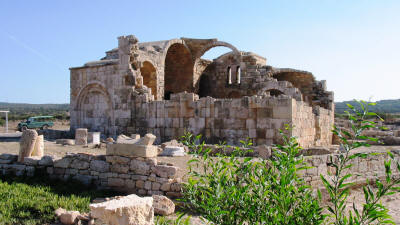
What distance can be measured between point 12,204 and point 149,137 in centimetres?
276

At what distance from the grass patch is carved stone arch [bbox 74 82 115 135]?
8026 mm

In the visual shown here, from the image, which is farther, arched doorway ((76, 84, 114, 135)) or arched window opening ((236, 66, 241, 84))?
arched window opening ((236, 66, 241, 84))

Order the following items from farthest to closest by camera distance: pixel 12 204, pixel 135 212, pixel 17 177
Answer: pixel 17 177 < pixel 12 204 < pixel 135 212

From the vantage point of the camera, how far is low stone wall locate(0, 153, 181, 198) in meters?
6.62

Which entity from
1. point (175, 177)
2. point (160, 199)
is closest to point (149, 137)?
point (175, 177)

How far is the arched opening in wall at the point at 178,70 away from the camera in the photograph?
2033 cm

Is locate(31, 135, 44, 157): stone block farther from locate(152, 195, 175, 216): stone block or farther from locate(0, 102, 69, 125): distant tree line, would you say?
locate(0, 102, 69, 125): distant tree line

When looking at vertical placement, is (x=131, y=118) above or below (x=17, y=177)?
above

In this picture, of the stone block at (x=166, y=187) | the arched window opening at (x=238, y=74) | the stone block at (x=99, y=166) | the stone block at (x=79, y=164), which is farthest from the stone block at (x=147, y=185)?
the arched window opening at (x=238, y=74)

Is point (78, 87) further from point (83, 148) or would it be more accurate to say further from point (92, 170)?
point (92, 170)

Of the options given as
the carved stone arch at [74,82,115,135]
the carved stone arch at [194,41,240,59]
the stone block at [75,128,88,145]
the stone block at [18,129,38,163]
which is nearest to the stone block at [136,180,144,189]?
the stone block at [18,129,38,163]

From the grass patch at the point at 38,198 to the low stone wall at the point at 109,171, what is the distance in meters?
0.24

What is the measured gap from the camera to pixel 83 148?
40.0 feet

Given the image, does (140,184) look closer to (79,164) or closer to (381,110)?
(79,164)
